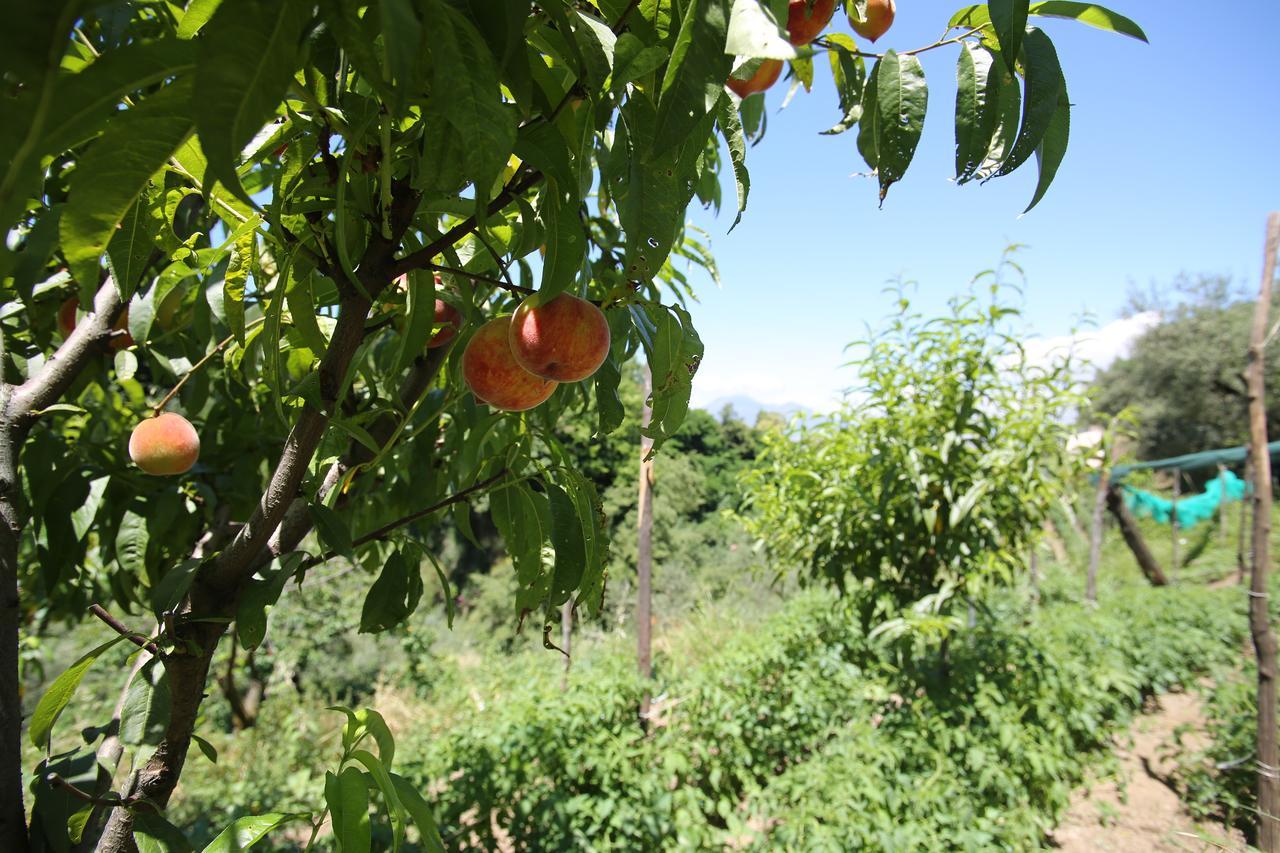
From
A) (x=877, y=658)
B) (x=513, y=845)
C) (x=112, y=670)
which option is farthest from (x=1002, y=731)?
(x=112, y=670)

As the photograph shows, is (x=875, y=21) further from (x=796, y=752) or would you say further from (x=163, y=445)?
(x=796, y=752)

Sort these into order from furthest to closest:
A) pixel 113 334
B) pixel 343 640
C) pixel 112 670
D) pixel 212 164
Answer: pixel 343 640 → pixel 112 670 → pixel 113 334 → pixel 212 164

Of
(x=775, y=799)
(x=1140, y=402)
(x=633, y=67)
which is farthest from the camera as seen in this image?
(x=1140, y=402)

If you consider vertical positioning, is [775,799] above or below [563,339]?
below

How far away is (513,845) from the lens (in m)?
2.63

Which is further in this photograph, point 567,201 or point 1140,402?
point 1140,402

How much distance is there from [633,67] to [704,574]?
29.9ft

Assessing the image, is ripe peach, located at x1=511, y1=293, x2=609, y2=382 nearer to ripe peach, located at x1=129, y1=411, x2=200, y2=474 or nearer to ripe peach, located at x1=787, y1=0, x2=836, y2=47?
ripe peach, located at x1=787, y1=0, x2=836, y2=47

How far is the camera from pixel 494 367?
29.3 inches

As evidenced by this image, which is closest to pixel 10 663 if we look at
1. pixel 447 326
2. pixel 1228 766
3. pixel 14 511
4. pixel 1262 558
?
pixel 14 511

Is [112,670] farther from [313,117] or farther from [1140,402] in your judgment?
[1140,402]

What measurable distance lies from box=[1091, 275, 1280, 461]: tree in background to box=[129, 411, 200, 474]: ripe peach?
689 inches

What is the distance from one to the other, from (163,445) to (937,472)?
326cm

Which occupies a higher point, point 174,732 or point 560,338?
point 560,338
